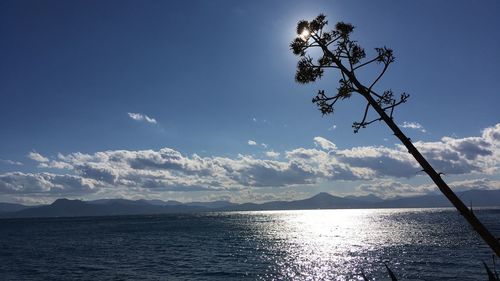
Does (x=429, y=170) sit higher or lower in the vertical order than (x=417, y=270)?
higher

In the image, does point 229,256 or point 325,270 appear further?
point 229,256

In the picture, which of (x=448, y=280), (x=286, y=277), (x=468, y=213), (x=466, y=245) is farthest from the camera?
(x=466, y=245)

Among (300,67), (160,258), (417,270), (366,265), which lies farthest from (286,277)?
(300,67)

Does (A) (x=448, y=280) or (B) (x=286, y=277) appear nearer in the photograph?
(A) (x=448, y=280)

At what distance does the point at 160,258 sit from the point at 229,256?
1201 centimetres

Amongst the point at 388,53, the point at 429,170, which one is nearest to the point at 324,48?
the point at 388,53

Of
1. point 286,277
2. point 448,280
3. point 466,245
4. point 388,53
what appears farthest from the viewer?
point 466,245

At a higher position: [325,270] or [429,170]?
[429,170]

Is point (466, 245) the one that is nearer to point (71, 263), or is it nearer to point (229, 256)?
point (229, 256)

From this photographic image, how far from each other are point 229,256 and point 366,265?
78.5ft

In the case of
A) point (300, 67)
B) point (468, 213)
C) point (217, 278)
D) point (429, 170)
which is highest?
point (300, 67)

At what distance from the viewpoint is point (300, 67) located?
32.9 ft

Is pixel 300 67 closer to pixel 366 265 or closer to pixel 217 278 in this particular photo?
pixel 217 278

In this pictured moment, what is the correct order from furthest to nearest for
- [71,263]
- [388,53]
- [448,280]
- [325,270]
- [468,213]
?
[71,263], [325,270], [448,280], [388,53], [468,213]
